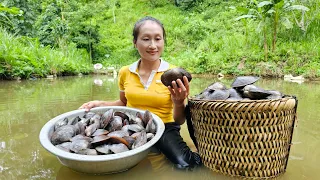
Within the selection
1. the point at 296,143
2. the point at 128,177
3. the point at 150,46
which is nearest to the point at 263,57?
the point at 296,143

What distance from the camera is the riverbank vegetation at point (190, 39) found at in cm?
786

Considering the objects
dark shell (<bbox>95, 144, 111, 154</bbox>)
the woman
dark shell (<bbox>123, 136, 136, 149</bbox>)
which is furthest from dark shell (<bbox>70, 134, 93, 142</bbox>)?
the woman

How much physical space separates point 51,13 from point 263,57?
1009 cm

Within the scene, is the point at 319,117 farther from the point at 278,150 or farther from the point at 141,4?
the point at 141,4

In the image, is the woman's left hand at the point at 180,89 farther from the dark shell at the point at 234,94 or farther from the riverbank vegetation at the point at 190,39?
the riverbank vegetation at the point at 190,39

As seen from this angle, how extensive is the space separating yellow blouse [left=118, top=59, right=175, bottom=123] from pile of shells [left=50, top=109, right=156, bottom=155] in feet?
0.51

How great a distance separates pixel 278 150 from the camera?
5.28 ft

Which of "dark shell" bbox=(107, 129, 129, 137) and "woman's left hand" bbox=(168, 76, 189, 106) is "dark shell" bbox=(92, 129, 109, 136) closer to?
"dark shell" bbox=(107, 129, 129, 137)

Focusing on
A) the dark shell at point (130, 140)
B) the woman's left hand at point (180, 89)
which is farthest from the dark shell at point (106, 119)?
the woman's left hand at point (180, 89)

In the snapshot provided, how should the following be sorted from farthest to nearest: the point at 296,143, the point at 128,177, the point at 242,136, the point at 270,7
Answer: the point at 270,7
the point at 296,143
the point at 128,177
the point at 242,136

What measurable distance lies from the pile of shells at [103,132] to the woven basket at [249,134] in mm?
429

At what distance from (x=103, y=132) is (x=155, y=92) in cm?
56

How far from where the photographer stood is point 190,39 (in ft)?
45.7

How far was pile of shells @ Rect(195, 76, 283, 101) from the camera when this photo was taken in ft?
5.55
